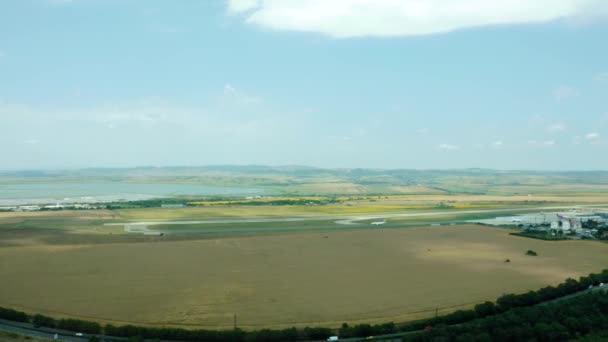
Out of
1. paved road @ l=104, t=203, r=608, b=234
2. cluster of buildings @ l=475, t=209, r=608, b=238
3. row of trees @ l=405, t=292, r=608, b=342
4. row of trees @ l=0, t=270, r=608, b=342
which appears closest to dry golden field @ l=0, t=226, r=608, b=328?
row of trees @ l=0, t=270, r=608, b=342

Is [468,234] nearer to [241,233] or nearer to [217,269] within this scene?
[241,233]

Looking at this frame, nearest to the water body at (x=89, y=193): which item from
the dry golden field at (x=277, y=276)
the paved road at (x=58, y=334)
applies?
the dry golden field at (x=277, y=276)

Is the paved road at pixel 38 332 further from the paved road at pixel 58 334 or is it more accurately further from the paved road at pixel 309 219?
the paved road at pixel 309 219

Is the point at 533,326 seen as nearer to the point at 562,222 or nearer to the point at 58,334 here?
the point at 58,334

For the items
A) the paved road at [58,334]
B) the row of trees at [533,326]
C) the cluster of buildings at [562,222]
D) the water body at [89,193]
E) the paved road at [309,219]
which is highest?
the water body at [89,193]

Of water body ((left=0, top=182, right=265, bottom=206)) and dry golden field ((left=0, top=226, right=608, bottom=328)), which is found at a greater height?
water body ((left=0, top=182, right=265, bottom=206))

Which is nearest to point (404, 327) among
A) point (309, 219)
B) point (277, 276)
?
point (277, 276)

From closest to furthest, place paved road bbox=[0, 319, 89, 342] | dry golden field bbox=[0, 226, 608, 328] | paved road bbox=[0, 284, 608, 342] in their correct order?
paved road bbox=[0, 284, 608, 342], paved road bbox=[0, 319, 89, 342], dry golden field bbox=[0, 226, 608, 328]

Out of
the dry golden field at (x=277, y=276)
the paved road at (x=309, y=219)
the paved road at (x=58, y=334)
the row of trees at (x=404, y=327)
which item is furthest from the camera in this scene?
the paved road at (x=309, y=219)

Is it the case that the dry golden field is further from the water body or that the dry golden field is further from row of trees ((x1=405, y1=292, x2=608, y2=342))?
the water body
